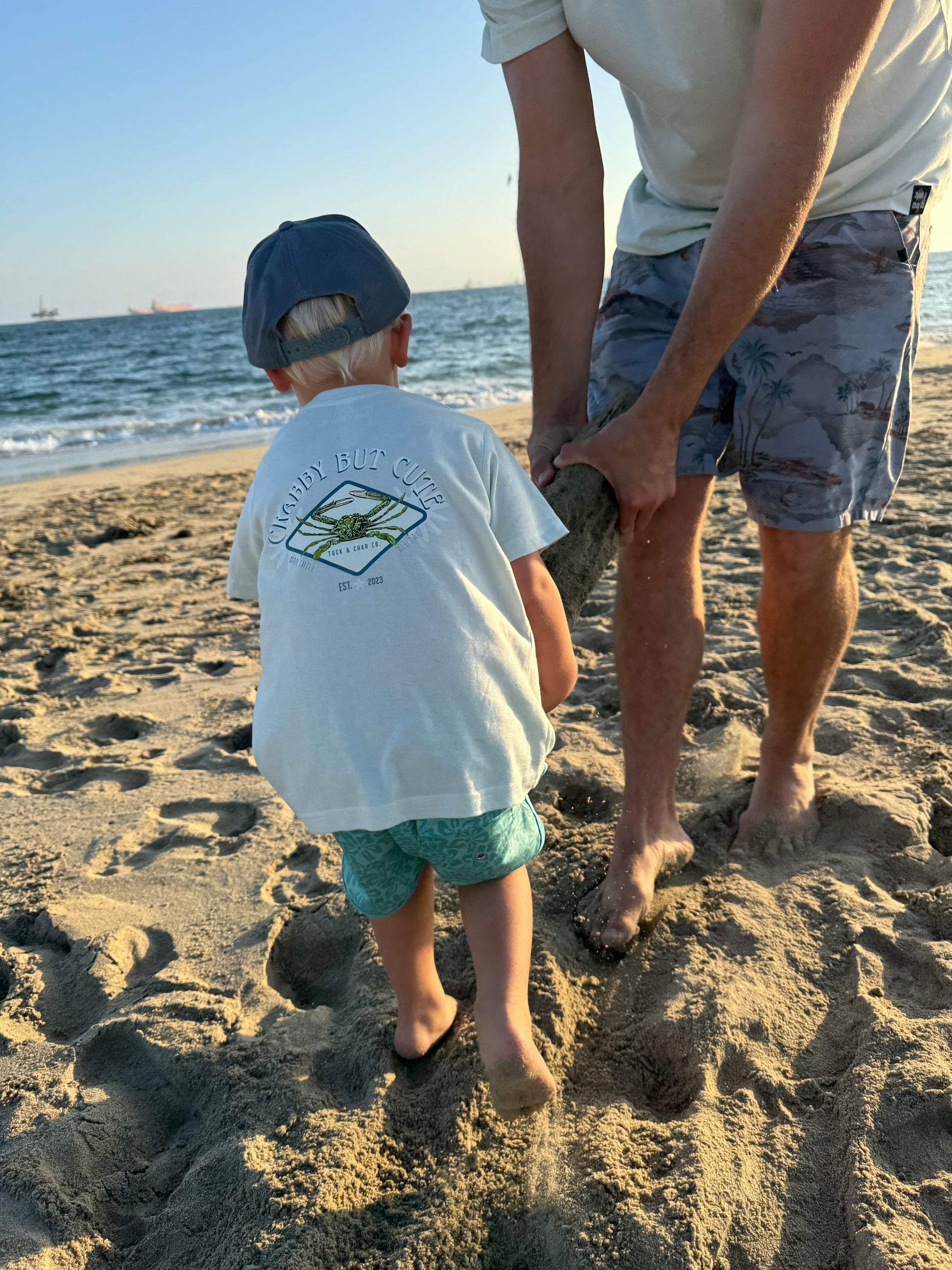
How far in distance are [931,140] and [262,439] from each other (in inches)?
362

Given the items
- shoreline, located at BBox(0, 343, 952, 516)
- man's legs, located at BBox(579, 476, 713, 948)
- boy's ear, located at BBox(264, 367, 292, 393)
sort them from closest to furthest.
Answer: boy's ear, located at BBox(264, 367, 292, 393) → man's legs, located at BBox(579, 476, 713, 948) → shoreline, located at BBox(0, 343, 952, 516)

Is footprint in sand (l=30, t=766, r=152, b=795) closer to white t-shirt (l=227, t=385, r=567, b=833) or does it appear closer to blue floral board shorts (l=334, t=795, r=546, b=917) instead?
blue floral board shorts (l=334, t=795, r=546, b=917)

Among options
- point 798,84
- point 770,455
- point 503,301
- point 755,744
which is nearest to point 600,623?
point 755,744

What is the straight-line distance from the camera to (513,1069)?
1.33 m

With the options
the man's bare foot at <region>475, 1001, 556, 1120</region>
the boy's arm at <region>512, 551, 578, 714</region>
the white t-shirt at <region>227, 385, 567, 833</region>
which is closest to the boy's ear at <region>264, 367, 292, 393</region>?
the white t-shirt at <region>227, 385, 567, 833</region>

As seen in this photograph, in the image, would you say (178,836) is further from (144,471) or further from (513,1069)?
(144,471)

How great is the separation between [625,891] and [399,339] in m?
1.20

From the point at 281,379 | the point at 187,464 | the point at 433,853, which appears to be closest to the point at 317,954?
the point at 433,853

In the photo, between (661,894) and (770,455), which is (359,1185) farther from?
(770,455)

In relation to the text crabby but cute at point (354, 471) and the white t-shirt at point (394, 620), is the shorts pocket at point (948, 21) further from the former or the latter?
the text crabby but cute at point (354, 471)

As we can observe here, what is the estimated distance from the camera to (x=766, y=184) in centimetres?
157

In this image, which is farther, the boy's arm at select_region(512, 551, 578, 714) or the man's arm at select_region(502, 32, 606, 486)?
the man's arm at select_region(502, 32, 606, 486)

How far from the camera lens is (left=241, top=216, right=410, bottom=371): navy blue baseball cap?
55.0 inches

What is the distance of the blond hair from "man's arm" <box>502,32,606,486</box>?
64cm
